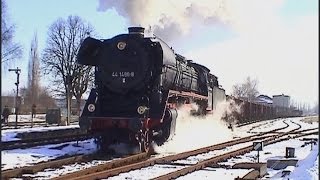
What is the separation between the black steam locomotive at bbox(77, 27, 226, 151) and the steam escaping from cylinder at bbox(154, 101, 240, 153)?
138 centimetres

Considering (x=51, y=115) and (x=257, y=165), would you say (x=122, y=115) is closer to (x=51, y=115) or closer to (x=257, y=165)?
(x=257, y=165)

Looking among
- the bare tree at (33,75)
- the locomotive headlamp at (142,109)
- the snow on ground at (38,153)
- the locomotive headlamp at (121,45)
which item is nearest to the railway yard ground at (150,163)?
the snow on ground at (38,153)

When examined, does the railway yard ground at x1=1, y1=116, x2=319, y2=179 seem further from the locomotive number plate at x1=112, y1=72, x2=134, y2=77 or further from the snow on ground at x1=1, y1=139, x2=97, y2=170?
the locomotive number plate at x1=112, y1=72, x2=134, y2=77

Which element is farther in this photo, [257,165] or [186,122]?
[186,122]

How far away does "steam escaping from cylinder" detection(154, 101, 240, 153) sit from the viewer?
703 inches

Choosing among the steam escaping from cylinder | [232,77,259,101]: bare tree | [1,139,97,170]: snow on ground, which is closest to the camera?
[1,139,97,170]: snow on ground

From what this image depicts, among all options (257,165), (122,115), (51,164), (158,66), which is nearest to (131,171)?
(51,164)

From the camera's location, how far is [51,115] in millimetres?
40031

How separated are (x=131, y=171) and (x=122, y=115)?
13.8 feet

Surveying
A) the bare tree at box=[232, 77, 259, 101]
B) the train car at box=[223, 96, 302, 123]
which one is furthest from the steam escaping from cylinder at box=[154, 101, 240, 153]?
the bare tree at box=[232, 77, 259, 101]

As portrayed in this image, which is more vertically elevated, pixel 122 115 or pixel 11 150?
pixel 122 115

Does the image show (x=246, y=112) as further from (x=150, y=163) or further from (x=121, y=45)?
(x=150, y=163)

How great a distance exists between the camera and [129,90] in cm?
1590

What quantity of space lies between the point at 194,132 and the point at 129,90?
17.2 feet
